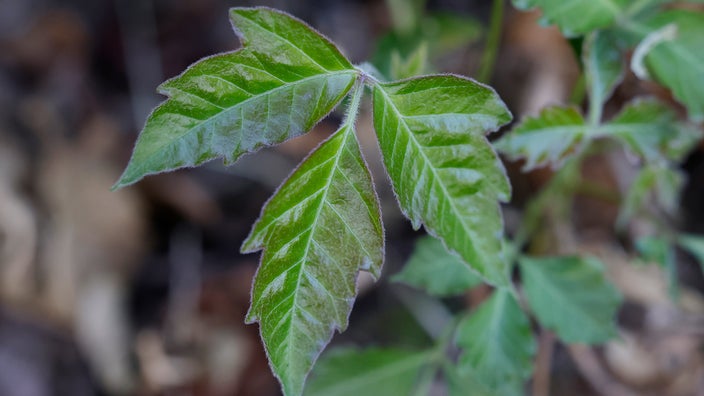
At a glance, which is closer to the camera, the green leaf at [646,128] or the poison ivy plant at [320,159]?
the poison ivy plant at [320,159]

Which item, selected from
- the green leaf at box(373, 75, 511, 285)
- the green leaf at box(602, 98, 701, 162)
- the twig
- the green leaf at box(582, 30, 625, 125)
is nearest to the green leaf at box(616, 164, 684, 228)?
the green leaf at box(602, 98, 701, 162)

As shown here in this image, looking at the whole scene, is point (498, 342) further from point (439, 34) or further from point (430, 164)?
point (439, 34)

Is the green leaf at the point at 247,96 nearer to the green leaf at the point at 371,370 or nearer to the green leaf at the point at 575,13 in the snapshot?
the green leaf at the point at 575,13

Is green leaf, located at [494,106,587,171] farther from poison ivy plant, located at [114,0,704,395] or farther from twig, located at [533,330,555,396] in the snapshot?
twig, located at [533,330,555,396]

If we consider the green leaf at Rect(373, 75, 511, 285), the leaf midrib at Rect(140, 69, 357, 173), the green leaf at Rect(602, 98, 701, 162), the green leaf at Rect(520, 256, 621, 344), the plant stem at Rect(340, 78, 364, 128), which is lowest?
the green leaf at Rect(520, 256, 621, 344)

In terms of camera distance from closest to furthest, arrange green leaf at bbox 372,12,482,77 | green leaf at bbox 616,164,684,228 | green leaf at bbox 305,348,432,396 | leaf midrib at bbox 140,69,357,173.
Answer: leaf midrib at bbox 140,69,357,173 → green leaf at bbox 616,164,684,228 → green leaf at bbox 305,348,432,396 → green leaf at bbox 372,12,482,77

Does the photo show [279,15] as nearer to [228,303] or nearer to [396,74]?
[396,74]

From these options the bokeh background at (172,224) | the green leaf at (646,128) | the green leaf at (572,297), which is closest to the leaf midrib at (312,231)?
the green leaf at (646,128)
